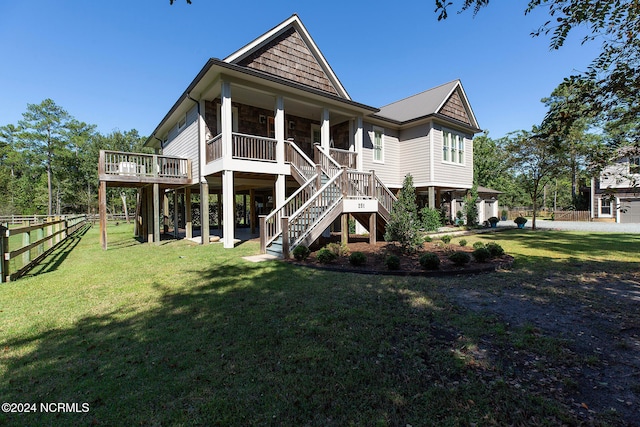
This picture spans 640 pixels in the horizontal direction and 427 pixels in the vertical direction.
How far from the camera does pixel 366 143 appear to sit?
1560 centimetres

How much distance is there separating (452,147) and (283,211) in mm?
12748

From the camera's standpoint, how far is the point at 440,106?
16391 millimetres

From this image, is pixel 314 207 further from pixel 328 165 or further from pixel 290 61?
pixel 290 61

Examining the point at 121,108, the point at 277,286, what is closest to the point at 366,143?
the point at 277,286

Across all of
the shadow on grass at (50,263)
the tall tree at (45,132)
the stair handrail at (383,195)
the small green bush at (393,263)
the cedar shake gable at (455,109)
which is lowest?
the shadow on grass at (50,263)

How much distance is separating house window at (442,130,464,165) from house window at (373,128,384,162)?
3.65 metres

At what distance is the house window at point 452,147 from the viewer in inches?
668

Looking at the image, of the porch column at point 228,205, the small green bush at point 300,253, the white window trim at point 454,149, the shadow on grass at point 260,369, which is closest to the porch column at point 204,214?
the porch column at point 228,205

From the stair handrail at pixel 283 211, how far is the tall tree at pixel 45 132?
4322 centimetres

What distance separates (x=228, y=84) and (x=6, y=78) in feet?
62.3

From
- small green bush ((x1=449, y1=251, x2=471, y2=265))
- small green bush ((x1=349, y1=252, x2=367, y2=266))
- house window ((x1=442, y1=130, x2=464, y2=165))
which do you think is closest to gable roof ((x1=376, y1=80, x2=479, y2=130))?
house window ((x1=442, y1=130, x2=464, y2=165))

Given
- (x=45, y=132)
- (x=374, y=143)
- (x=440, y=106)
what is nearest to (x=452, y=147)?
(x=440, y=106)

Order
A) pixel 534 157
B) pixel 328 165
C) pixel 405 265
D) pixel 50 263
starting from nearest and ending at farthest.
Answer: pixel 405 265 → pixel 50 263 → pixel 328 165 → pixel 534 157

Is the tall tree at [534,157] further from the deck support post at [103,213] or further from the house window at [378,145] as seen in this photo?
the deck support post at [103,213]
